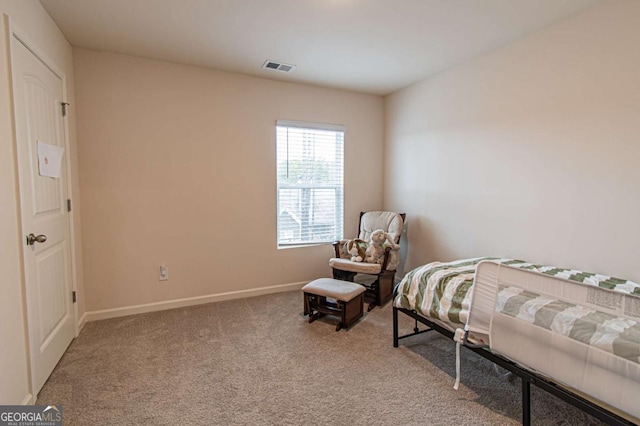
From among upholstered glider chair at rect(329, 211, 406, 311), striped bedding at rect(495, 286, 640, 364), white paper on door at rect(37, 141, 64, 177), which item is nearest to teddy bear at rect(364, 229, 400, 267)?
upholstered glider chair at rect(329, 211, 406, 311)

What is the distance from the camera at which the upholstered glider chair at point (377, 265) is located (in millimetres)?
3461

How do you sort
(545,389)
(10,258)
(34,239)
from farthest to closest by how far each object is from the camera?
1. (34,239)
2. (10,258)
3. (545,389)

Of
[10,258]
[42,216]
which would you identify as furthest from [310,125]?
[10,258]

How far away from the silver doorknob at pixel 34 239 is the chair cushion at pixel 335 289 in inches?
79.1

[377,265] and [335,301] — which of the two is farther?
[377,265]

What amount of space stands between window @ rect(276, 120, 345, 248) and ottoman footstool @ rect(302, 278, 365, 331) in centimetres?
105

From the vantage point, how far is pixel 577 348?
141 cm

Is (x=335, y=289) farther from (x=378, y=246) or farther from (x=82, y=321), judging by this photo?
(x=82, y=321)

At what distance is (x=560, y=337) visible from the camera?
1.47 metres

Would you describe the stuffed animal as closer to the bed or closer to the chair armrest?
the chair armrest

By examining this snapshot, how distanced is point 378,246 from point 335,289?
882 millimetres

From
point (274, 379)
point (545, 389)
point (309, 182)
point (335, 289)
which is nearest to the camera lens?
point (545, 389)

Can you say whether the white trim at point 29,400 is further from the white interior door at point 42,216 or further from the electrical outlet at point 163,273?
the electrical outlet at point 163,273
